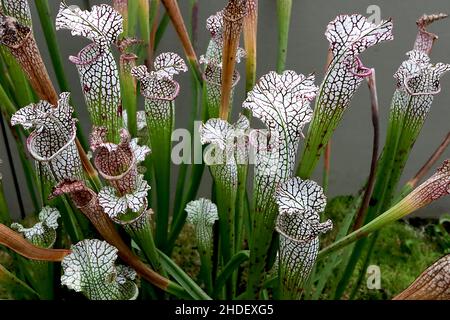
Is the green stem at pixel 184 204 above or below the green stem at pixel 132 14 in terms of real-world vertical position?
below

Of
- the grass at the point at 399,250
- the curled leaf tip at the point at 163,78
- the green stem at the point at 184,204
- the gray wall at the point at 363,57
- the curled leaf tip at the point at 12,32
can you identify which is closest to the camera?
the curled leaf tip at the point at 12,32

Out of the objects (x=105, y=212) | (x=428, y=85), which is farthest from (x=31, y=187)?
(x=428, y=85)

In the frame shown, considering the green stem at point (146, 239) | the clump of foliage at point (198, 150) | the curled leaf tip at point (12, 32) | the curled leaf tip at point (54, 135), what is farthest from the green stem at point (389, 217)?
the curled leaf tip at point (12, 32)

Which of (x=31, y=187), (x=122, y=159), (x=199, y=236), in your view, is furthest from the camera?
(x=31, y=187)

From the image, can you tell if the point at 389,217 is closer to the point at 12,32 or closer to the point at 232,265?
the point at 232,265

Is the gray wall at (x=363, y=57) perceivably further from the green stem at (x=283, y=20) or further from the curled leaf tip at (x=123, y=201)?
the curled leaf tip at (x=123, y=201)

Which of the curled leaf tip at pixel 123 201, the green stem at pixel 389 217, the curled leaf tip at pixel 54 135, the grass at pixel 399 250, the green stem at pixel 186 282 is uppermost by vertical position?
the curled leaf tip at pixel 54 135
